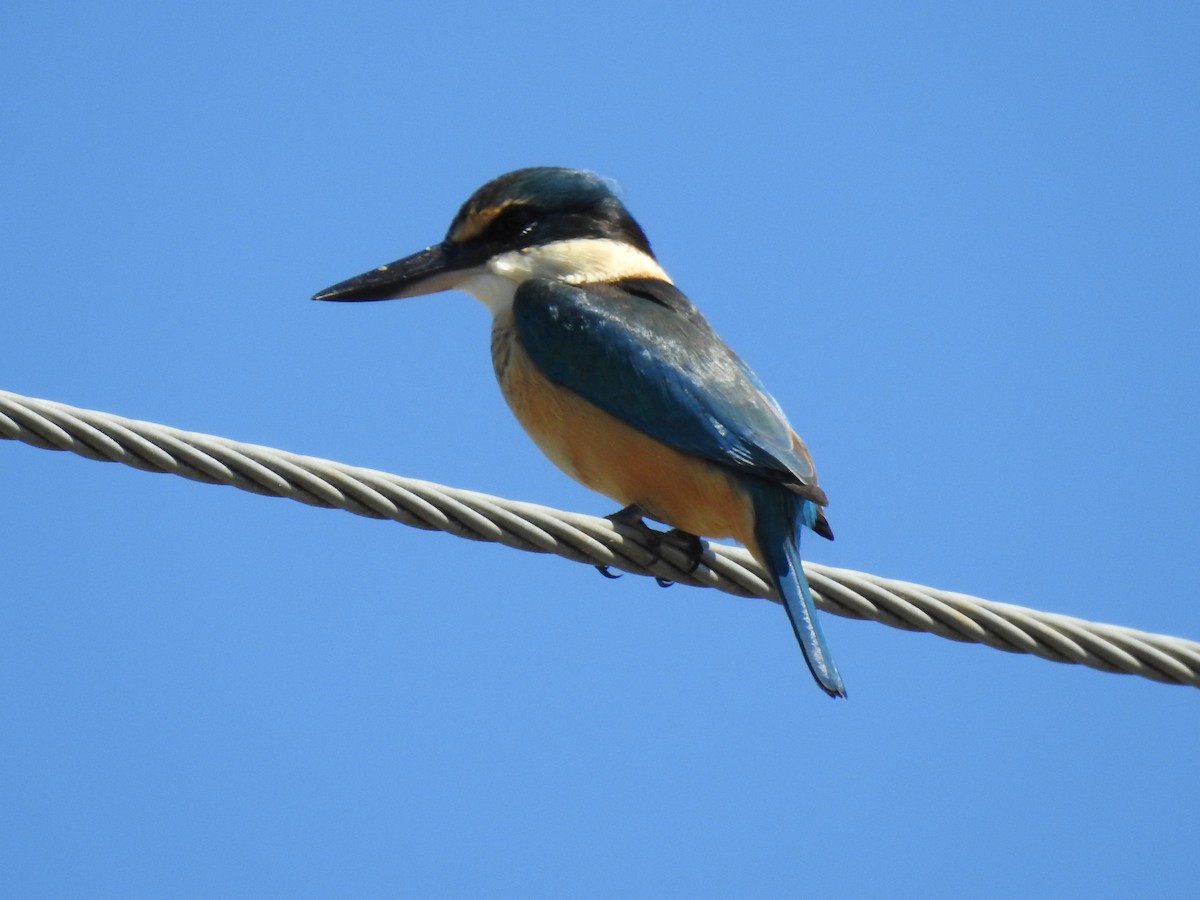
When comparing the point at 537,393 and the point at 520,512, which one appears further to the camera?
the point at 537,393

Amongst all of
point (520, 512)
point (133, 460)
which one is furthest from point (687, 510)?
point (133, 460)

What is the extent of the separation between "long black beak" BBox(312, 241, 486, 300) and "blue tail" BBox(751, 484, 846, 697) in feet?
4.51

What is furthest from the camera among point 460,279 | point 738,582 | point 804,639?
point 460,279

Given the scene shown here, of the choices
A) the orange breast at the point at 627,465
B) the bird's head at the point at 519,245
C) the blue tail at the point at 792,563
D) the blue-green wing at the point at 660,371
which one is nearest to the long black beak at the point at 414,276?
the bird's head at the point at 519,245

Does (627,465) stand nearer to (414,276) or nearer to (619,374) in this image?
(619,374)

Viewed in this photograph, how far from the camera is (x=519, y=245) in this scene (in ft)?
15.7

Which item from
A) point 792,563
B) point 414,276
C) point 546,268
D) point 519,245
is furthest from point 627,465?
point 414,276

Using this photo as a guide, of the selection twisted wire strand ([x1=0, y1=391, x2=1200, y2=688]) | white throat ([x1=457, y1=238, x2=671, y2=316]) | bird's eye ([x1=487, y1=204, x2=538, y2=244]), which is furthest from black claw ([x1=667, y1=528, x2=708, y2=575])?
bird's eye ([x1=487, y1=204, x2=538, y2=244])

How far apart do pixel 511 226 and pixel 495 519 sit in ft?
6.30

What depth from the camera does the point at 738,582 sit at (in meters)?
3.78

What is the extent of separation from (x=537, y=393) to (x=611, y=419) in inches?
11.1

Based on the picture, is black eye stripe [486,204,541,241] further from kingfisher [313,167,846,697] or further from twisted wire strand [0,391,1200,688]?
twisted wire strand [0,391,1200,688]

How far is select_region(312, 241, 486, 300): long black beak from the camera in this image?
4816 millimetres

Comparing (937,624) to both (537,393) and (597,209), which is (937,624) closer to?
(537,393)
